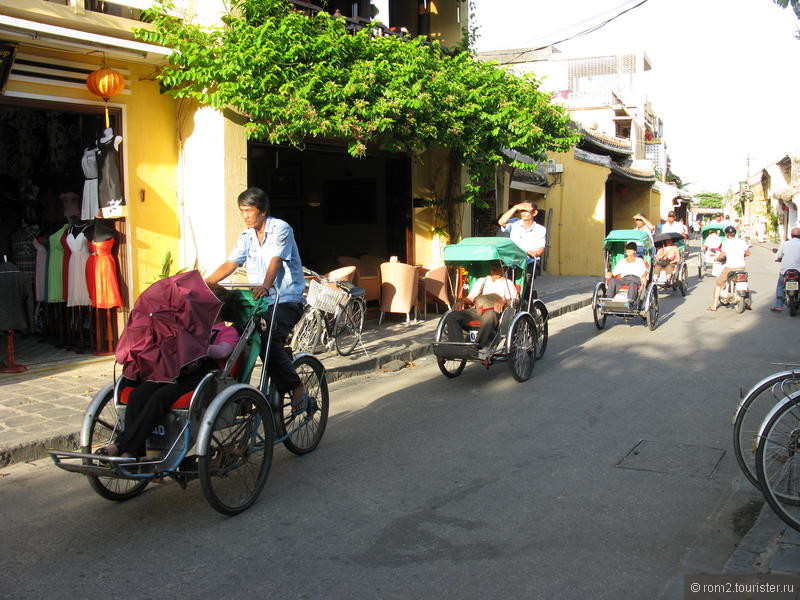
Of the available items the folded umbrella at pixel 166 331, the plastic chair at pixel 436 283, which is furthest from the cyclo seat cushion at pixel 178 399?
the plastic chair at pixel 436 283

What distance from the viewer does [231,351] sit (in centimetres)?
483

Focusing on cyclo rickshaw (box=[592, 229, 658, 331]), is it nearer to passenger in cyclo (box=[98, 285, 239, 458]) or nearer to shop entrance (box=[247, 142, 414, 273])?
shop entrance (box=[247, 142, 414, 273])

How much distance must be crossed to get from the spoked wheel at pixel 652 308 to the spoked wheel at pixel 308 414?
782 centimetres

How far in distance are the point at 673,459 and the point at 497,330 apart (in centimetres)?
289

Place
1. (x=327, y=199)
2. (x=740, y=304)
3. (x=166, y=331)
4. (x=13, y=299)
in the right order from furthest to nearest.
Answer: (x=327, y=199) < (x=740, y=304) < (x=13, y=299) < (x=166, y=331)

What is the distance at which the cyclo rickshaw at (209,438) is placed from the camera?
4.27 m

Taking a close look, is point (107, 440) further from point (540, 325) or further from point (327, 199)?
point (327, 199)

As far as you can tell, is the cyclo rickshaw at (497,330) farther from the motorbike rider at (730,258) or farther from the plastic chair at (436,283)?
the motorbike rider at (730,258)

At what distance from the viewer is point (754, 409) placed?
14.5 feet

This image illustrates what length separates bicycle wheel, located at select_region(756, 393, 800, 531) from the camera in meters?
4.03

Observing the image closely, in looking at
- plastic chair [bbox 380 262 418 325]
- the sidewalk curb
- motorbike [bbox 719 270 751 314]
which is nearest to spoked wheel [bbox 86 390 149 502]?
the sidewalk curb

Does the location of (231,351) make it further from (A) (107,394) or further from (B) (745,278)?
(B) (745,278)

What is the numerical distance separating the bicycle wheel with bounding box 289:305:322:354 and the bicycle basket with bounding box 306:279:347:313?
14cm

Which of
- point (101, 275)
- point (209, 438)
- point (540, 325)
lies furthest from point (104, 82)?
point (540, 325)
